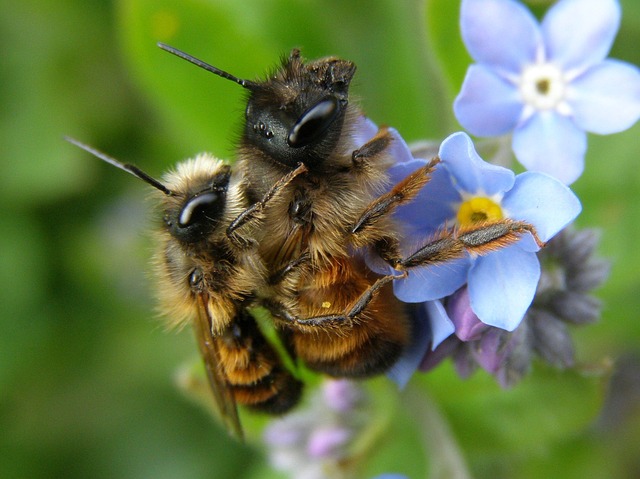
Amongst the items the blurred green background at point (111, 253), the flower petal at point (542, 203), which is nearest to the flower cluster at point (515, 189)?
the flower petal at point (542, 203)

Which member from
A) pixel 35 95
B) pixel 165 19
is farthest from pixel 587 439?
pixel 35 95

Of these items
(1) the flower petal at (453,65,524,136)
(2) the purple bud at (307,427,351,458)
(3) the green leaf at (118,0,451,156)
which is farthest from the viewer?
(3) the green leaf at (118,0,451,156)

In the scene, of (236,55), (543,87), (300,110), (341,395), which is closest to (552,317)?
(543,87)

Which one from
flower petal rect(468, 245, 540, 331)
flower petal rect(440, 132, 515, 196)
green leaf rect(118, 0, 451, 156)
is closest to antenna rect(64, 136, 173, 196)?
flower petal rect(440, 132, 515, 196)

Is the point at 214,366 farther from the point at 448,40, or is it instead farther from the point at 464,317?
the point at 448,40

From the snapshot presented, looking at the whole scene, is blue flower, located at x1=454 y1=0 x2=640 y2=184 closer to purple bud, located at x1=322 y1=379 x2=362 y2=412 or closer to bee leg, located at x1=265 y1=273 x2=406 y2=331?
bee leg, located at x1=265 y1=273 x2=406 y2=331

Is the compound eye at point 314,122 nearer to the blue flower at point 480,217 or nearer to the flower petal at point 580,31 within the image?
the blue flower at point 480,217
